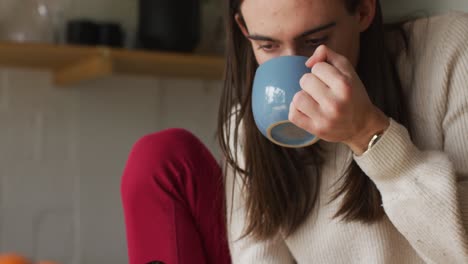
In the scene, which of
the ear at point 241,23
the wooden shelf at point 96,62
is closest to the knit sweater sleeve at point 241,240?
the ear at point 241,23

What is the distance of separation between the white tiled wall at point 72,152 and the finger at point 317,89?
44.0 inches

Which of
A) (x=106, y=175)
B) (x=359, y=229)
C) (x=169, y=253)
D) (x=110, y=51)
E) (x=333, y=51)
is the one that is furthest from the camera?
(x=106, y=175)

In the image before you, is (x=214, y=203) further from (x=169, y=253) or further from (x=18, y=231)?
(x=18, y=231)

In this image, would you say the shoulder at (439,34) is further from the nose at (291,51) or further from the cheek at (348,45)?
the nose at (291,51)

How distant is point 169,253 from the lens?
3.63ft

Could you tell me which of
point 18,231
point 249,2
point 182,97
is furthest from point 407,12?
point 18,231

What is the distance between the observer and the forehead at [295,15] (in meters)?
0.85

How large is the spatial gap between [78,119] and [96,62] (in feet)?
1.07

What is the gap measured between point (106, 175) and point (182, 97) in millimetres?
293

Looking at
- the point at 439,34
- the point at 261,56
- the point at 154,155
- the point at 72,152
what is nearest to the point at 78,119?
the point at 72,152

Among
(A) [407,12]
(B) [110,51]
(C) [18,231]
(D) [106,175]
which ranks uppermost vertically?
(A) [407,12]

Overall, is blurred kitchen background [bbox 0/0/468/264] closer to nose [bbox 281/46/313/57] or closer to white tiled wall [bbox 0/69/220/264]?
white tiled wall [bbox 0/69/220/264]

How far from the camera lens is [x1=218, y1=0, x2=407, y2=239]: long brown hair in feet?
3.16

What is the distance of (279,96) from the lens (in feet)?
2.69
